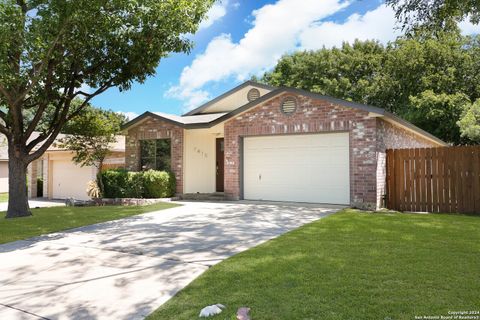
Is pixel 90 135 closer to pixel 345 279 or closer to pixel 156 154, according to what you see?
pixel 156 154

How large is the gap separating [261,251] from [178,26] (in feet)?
24.8

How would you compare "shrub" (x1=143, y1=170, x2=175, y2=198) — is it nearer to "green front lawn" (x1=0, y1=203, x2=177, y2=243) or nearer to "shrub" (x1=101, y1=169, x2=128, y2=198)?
"shrub" (x1=101, y1=169, x2=128, y2=198)

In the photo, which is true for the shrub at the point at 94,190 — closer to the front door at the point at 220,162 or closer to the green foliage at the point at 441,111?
the front door at the point at 220,162

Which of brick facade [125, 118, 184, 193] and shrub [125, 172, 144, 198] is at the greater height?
brick facade [125, 118, 184, 193]

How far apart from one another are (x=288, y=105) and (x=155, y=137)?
6.52 meters

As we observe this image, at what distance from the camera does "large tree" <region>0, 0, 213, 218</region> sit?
887cm

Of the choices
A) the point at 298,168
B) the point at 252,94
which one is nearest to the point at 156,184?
the point at 298,168

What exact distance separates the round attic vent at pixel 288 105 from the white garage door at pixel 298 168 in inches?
35.9

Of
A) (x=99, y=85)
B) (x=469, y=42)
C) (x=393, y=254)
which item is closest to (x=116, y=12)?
(x=99, y=85)

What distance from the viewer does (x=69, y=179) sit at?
20.5 meters

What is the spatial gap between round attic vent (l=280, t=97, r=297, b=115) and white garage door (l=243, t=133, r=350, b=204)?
2.99 feet

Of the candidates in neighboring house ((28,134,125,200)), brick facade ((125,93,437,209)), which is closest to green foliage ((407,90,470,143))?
brick facade ((125,93,437,209))

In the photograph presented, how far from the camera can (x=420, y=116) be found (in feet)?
80.1

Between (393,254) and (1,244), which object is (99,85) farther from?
(393,254)
